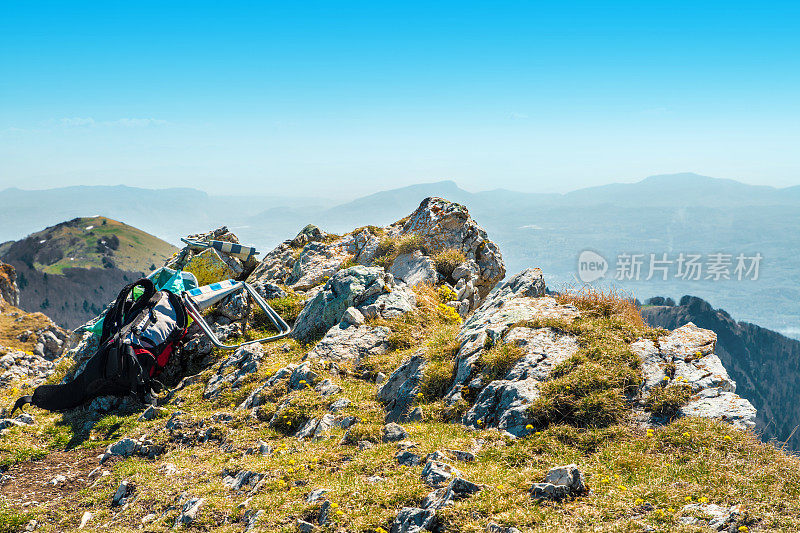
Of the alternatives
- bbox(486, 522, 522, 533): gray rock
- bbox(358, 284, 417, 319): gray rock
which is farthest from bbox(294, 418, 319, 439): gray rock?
bbox(358, 284, 417, 319): gray rock

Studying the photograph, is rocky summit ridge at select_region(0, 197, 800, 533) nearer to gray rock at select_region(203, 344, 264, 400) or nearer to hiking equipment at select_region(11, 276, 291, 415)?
gray rock at select_region(203, 344, 264, 400)

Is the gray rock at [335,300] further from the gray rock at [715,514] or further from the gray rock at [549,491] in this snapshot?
the gray rock at [715,514]

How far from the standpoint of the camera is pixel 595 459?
23.2 feet

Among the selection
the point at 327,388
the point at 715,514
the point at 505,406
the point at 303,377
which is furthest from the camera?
the point at 303,377

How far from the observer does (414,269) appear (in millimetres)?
19172

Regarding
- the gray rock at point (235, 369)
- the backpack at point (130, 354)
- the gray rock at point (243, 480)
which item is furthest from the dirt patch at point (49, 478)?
the gray rock at point (243, 480)

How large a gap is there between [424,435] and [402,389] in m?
2.03

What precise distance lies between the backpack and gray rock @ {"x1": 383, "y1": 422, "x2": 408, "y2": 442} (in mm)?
7175

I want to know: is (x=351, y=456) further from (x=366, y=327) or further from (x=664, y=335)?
(x=664, y=335)

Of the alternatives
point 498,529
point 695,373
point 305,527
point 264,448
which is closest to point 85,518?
point 264,448

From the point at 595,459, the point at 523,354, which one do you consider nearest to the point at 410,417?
the point at 523,354

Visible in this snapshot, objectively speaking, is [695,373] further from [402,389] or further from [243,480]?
[243,480]

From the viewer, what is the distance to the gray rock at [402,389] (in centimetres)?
990

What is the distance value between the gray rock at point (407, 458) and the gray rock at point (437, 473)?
1.22ft
